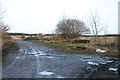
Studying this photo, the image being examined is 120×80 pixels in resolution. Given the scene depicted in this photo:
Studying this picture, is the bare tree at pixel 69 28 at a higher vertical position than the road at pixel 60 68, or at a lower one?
higher

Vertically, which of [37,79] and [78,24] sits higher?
[78,24]

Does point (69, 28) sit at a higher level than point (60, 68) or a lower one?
higher

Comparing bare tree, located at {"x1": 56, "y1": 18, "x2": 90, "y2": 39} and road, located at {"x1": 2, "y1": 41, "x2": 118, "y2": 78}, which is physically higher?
bare tree, located at {"x1": 56, "y1": 18, "x2": 90, "y2": 39}

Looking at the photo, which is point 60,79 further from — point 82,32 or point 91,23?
point 82,32

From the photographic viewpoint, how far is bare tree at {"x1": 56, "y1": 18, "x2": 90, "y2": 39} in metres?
56.9

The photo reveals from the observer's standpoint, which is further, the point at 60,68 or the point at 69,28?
the point at 69,28

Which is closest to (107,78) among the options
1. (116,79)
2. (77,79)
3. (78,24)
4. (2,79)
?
(116,79)

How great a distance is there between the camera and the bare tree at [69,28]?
187 feet

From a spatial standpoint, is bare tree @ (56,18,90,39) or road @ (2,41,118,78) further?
bare tree @ (56,18,90,39)

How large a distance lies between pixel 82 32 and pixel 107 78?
2183 inches

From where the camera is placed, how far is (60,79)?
7.40 meters

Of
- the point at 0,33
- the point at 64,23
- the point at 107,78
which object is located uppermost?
the point at 64,23

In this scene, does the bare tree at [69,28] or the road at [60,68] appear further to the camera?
the bare tree at [69,28]

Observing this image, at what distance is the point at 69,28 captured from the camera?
188 feet
